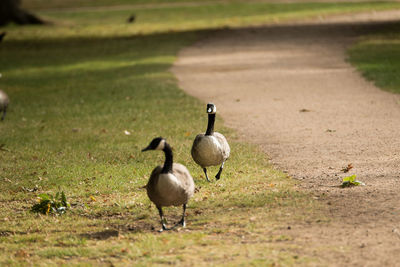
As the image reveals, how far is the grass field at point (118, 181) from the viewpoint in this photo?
5922mm

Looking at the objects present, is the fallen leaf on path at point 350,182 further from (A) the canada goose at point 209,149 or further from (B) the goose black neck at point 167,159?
(B) the goose black neck at point 167,159

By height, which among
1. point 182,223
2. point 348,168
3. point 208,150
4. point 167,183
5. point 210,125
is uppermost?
point 167,183

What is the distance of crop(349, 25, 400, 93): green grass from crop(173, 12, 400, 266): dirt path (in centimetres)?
43

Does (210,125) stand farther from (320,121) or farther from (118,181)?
(320,121)

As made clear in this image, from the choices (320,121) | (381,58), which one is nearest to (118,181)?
(320,121)

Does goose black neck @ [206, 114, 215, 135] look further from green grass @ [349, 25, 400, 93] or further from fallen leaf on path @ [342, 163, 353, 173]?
green grass @ [349, 25, 400, 93]

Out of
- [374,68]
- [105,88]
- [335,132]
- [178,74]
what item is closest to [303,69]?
[374,68]

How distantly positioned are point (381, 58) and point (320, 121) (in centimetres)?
930

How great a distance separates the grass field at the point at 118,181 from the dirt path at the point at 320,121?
1.19ft

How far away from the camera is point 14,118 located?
1498cm

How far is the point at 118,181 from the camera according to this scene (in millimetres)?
8594

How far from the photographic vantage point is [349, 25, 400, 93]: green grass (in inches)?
650

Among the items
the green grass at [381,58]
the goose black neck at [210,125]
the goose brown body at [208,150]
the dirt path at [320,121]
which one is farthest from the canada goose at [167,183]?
the green grass at [381,58]

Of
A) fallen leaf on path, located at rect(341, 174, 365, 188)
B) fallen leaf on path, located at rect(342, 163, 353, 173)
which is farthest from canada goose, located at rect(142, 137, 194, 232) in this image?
fallen leaf on path, located at rect(342, 163, 353, 173)
